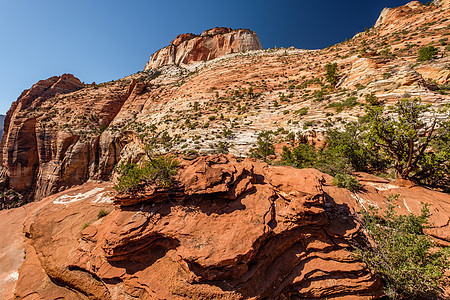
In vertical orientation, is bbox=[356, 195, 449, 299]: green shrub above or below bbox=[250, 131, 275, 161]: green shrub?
below

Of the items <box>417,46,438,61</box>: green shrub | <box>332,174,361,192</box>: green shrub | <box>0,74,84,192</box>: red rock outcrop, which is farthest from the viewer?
<box>0,74,84,192</box>: red rock outcrop

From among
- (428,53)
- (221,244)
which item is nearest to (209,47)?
(428,53)

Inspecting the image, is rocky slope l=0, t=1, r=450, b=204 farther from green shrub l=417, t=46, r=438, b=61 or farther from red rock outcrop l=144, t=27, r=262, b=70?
red rock outcrop l=144, t=27, r=262, b=70

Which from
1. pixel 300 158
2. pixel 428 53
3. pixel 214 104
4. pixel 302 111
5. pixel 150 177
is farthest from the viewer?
pixel 214 104

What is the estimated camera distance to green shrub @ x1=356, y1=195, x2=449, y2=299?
393 cm

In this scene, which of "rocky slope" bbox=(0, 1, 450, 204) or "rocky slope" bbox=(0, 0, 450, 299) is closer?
"rocky slope" bbox=(0, 0, 450, 299)

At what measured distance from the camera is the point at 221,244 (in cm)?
449

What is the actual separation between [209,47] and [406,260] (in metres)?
70.2

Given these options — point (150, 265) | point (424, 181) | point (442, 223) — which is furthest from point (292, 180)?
point (424, 181)

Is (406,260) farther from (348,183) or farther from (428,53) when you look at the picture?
(428,53)

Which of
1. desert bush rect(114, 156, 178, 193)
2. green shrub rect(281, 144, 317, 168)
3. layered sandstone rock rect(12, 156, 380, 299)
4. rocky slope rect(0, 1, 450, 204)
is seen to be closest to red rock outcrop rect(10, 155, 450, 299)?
layered sandstone rock rect(12, 156, 380, 299)

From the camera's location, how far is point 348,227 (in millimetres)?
5461

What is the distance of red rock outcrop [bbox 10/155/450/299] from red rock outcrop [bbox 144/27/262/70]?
2485 inches

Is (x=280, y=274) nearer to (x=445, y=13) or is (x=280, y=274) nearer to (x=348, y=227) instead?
(x=348, y=227)
